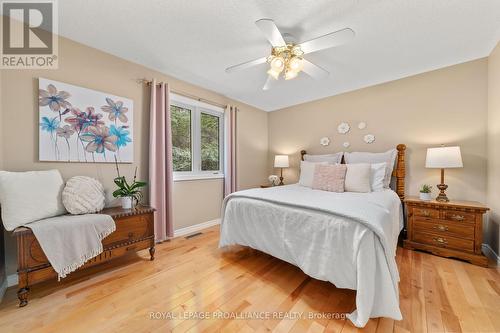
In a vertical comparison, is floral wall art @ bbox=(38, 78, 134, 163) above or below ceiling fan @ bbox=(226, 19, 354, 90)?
below

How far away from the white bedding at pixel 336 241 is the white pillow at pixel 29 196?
5.58 ft

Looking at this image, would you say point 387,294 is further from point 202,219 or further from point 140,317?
point 202,219

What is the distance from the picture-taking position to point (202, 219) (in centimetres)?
327

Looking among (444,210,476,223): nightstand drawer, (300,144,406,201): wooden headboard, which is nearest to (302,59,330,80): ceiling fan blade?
(300,144,406,201): wooden headboard

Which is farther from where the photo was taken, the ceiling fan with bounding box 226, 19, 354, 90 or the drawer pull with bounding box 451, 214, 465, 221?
the drawer pull with bounding box 451, 214, 465, 221

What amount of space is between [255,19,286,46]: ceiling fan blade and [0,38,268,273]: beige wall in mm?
1796

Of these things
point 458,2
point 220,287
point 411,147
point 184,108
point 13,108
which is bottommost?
point 220,287

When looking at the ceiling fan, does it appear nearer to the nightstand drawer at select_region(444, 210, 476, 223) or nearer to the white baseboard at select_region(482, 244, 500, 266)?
the nightstand drawer at select_region(444, 210, 476, 223)

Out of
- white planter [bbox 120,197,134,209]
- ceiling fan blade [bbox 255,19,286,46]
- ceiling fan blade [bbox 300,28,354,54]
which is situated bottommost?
white planter [bbox 120,197,134,209]

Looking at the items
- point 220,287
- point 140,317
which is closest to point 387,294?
point 220,287

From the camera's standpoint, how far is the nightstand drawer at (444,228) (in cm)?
207

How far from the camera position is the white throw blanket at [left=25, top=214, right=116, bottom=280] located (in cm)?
151

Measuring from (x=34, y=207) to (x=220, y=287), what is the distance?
1.67 meters

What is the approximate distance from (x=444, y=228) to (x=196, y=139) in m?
3.48
